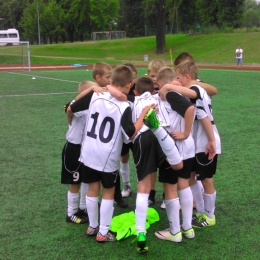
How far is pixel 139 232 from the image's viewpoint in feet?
12.0

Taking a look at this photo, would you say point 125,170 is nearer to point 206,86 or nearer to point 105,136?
→ point 105,136

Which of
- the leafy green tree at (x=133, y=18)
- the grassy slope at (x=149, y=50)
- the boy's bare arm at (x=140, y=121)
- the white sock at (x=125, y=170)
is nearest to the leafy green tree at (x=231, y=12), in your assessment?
the grassy slope at (x=149, y=50)

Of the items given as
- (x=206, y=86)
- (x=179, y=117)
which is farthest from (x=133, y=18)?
(x=179, y=117)

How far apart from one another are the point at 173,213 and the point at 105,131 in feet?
3.26

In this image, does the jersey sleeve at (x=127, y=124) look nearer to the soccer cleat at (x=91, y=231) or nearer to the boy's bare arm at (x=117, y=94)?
the boy's bare arm at (x=117, y=94)

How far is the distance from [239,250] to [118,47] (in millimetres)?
45565

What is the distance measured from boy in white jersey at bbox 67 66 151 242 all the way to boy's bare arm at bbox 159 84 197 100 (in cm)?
29

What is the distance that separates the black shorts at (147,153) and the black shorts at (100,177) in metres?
0.29

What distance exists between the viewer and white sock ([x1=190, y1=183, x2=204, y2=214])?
432cm

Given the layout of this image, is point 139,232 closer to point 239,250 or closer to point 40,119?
point 239,250

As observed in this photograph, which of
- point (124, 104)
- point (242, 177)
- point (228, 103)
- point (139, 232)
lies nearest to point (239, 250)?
point (139, 232)

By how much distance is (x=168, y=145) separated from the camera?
3484 mm

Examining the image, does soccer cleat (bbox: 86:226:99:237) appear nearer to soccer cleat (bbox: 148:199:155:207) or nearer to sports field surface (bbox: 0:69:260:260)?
sports field surface (bbox: 0:69:260:260)

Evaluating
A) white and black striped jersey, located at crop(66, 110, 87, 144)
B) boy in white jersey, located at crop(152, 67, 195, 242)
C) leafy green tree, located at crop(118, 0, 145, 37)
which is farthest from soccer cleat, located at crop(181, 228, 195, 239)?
leafy green tree, located at crop(118, 0, 145, 37)
